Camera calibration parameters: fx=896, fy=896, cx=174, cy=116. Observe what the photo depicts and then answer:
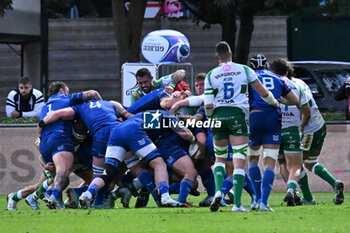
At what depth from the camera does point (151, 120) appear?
40.0 ft

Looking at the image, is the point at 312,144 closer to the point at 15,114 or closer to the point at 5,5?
the point at 15,114

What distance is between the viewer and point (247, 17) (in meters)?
22.4

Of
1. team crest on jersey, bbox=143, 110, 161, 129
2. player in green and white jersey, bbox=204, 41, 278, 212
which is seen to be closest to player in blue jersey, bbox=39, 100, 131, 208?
team crest on jersey, bbox=143, 110, 161, 129

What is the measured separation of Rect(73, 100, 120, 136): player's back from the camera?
12602 mm

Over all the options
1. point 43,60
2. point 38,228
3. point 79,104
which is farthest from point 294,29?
point 38,228

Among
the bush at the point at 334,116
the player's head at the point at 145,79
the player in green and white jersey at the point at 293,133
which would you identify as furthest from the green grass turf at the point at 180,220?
the bush at the point at 334,116

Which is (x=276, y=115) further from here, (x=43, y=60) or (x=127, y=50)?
(x=43, y=60)

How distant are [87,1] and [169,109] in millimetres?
19781

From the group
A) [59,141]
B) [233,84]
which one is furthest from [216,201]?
[59,141]

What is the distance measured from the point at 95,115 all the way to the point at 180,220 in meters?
3.20

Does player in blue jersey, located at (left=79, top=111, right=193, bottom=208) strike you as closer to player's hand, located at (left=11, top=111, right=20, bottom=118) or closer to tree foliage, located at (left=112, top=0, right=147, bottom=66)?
player's hand, located at (left=11, top=111, right=20, bottom=118)

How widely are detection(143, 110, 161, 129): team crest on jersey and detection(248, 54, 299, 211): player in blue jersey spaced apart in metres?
1.29

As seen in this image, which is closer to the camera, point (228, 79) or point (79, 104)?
point (228, 79)

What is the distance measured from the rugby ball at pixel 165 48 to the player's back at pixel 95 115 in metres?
6.47
